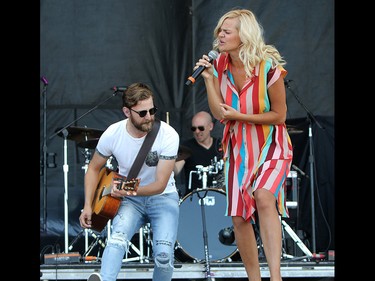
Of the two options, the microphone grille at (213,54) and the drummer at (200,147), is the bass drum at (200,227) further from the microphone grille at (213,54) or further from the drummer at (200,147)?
the microphone grille at (213,54)

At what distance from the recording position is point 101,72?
984cm

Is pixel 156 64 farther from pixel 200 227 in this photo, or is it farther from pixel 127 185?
pixel 127 185

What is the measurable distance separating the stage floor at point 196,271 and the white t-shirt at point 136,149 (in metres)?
1.42

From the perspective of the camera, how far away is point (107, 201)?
6.21 m

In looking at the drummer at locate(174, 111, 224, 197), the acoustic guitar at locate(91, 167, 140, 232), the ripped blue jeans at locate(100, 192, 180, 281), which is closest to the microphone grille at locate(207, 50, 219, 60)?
the acoustic guitar at locate(91, 167, 140, 232)

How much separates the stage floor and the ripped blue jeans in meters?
1.31

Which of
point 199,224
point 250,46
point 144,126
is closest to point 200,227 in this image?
point 199,224

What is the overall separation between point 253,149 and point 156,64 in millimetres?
4547

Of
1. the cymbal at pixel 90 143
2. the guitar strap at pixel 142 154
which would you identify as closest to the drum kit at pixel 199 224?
the cymbal at pixel 90 143
